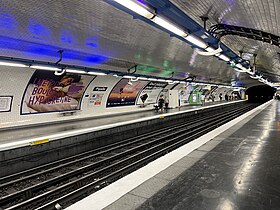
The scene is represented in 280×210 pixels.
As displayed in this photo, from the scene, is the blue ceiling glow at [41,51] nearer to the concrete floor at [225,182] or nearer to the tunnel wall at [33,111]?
the tunnel wall at [33,111]

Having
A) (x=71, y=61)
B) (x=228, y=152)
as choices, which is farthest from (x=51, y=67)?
(x=228, y=152)

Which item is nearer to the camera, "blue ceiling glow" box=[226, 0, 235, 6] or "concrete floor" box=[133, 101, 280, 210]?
"concrete floor" box=[133, 101, 280, 210]

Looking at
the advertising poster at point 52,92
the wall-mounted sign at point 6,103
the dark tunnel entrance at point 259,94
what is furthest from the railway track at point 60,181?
the dark tunnel entrance at point 259,94

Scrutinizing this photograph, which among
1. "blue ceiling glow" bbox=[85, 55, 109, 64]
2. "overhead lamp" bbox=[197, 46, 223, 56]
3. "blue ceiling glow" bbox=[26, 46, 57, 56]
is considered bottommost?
"overhead lamp" bbox=[197, 46, 223, 56]

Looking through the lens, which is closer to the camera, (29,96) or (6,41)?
(6,41)

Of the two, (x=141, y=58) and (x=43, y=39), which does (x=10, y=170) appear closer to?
(x=43, y=39)

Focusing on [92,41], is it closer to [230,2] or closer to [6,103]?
[230,2]

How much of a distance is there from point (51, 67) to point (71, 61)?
1.51m

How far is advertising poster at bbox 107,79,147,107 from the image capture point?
14.7 metres

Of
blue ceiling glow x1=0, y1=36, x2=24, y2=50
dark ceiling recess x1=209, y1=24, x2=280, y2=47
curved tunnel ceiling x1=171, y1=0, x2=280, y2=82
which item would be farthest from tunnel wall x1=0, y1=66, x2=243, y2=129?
dark ceiling recess x1=209, y1=24, x2=280, y2=47

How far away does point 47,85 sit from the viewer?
33.6 feet

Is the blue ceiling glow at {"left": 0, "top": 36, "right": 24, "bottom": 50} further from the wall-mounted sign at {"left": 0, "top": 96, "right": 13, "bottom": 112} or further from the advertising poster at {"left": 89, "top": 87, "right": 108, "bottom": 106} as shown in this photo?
the advertising poster at {"left": 89, "top": 87, "right": 108, "bottom": 106}

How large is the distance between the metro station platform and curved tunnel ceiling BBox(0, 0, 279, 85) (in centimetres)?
332

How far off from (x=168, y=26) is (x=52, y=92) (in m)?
8.45
